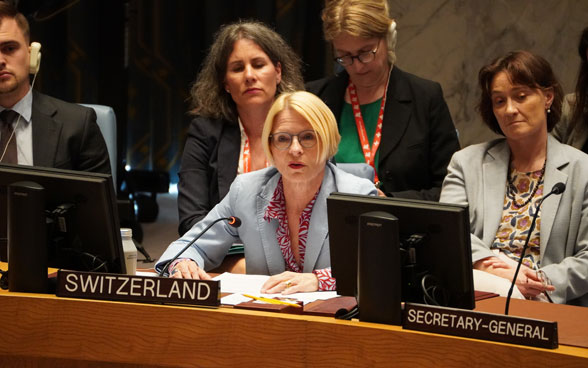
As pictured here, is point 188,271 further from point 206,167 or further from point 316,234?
point 206,167

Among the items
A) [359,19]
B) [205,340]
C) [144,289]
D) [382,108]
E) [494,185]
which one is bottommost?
[205,340]

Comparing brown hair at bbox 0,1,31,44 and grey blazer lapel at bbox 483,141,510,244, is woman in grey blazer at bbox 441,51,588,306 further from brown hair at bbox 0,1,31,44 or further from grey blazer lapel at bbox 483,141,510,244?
brown hair at bbox 0,1,31,44

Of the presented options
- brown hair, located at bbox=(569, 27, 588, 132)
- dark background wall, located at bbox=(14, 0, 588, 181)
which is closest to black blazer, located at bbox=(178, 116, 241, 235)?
brown hair, located at bbox=(569, 27, 588, 132)

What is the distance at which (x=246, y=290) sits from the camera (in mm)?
2066

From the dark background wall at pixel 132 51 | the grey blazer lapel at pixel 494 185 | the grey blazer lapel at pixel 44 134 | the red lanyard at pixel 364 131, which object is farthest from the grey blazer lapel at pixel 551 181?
the dark background wall at pixel 132 51

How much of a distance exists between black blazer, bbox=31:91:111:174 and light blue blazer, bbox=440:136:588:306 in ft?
4.29

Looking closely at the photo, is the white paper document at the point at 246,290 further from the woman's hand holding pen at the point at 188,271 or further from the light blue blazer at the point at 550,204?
the light blue blazer at the point at 550,204

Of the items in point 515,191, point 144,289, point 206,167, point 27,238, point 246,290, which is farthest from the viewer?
point 206,167

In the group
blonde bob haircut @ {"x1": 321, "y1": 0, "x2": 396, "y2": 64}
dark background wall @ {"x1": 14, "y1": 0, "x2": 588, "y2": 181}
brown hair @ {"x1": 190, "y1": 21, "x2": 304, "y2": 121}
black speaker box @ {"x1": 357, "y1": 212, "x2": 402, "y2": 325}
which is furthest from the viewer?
dark background wall @ {"x1": 14, "y1": 0, "x2": 588, "y2": 181}

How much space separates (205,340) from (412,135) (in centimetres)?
152

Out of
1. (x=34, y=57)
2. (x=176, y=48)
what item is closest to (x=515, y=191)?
(x=34, y=57)

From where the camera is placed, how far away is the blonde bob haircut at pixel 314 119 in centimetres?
231

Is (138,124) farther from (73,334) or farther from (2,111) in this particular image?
(73,334)

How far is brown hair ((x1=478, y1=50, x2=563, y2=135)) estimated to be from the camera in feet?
8.44
